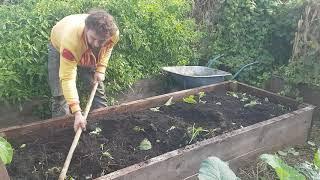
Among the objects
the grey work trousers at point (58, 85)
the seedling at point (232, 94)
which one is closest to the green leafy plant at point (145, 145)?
the grey work trousers at point (58, 85)

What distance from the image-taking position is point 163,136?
3771mm

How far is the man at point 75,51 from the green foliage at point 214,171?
1.32m

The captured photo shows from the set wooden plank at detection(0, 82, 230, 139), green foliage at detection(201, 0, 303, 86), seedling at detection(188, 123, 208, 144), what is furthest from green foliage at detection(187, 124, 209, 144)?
green foliage at detection(201, 0, 303, 86)

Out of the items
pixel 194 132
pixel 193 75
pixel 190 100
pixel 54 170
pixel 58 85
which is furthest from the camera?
pixel 193 75

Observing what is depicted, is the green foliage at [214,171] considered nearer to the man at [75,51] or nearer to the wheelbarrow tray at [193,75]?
the man at [75,51]

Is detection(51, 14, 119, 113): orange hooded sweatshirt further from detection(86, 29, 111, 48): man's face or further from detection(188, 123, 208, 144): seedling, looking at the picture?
detection(188, 123, 208, 144): seedling

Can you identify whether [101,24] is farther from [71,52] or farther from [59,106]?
[59,106]

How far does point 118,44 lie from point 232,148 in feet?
7.41

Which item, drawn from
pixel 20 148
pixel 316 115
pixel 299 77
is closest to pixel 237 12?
pixel 299 77

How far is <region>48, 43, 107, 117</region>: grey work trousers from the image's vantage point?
4.20m

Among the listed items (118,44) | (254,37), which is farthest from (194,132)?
(254,37)

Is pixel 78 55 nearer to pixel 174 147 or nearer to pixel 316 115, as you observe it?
pixel 174 147

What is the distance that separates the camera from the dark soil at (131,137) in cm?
317

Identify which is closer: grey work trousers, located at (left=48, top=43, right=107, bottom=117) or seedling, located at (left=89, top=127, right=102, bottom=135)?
seedling, located at (left=89, top=127, right=102, bottom=135)
